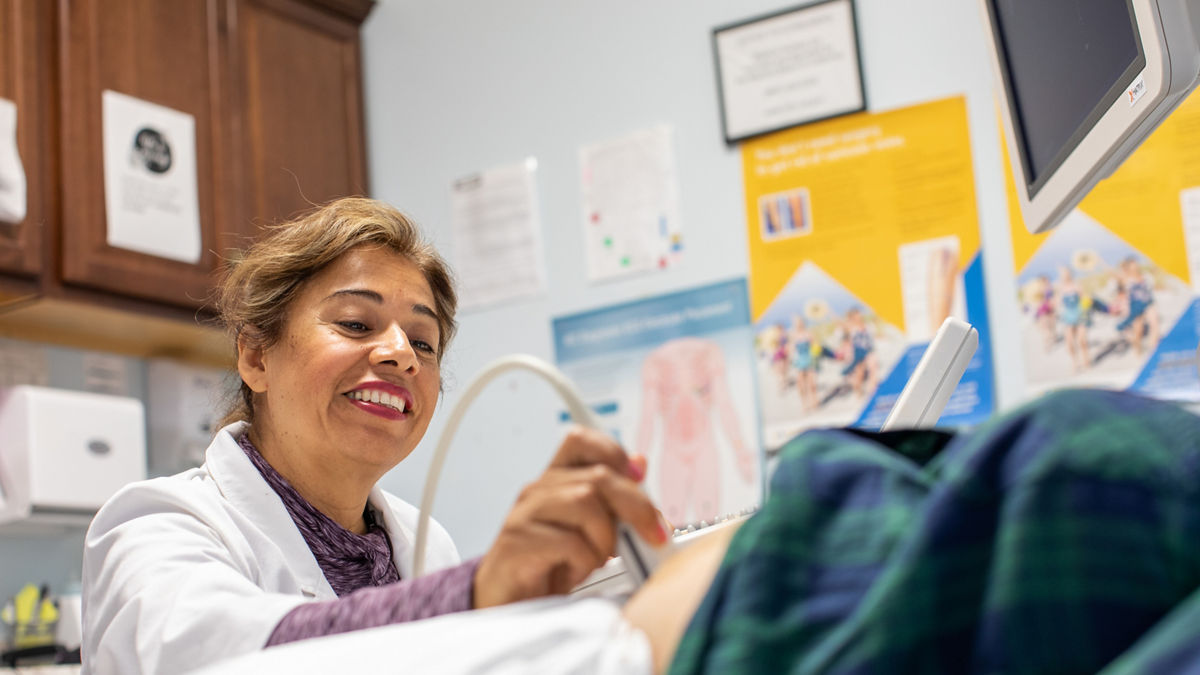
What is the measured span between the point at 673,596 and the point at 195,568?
48 centimetres

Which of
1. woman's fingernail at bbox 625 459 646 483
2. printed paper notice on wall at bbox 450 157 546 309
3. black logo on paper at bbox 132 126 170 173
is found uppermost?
black logo on paper at bbox 132 126 170 173

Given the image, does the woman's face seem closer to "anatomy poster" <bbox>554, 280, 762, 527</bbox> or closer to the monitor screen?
the monitor screen

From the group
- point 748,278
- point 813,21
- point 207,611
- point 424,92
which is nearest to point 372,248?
point 207,611

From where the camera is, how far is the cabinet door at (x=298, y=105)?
2932 millimetres

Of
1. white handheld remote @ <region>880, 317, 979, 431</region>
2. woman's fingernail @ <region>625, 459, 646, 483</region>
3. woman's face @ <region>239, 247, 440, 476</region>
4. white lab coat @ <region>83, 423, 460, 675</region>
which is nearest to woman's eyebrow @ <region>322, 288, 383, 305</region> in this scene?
woman's face @ <region>239, 247, 440, 476</region>

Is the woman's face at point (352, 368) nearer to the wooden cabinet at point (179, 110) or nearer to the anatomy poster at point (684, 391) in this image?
the wooden cabinet at point (179, 110)

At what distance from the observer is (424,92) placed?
3158 millimetres

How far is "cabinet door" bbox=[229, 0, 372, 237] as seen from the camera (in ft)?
9.62

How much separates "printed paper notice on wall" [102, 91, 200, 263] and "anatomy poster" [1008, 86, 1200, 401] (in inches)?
69.6

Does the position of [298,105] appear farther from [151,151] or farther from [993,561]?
[993,561]

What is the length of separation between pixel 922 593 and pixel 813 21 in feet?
7.66

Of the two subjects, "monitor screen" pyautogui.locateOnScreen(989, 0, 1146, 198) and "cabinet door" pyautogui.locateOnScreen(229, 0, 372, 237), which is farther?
"cabinet door" pyautogui.locateOnScreen(229, 0, 372, 237)

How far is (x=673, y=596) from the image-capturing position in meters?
0.62

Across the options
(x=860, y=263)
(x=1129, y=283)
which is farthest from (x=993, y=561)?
(x=860, y=263)
